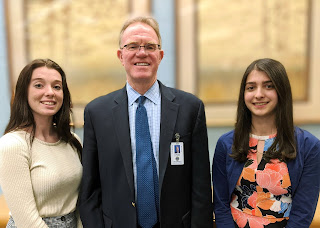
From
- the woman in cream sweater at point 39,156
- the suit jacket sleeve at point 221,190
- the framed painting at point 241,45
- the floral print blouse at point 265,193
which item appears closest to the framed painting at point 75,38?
the framed painting at point 241,45

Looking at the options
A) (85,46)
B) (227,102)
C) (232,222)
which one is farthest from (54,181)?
(227,102)

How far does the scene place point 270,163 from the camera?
1.55 meters

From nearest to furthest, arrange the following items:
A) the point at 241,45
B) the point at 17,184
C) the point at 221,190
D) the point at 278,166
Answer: the point at 17,184
the point at 278,166
the point at 221,190
the point at 241,45

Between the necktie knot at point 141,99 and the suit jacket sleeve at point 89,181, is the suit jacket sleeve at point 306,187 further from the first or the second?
the suit jacket sleeve at point 89,181

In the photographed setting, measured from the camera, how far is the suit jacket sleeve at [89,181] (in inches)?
59.9

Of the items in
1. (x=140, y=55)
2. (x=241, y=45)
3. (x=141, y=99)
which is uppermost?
(x=241, y=45)

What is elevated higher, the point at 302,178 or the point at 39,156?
the point at 39,156

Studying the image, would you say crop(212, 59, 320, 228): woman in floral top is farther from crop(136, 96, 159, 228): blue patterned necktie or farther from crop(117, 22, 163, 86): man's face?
crop(117, 22, 163, 86): man's face

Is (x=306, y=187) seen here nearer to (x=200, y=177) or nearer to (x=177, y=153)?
(x=200, y=177)

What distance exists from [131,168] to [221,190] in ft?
1.99

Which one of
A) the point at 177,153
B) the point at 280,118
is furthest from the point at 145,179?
the point at 280,118

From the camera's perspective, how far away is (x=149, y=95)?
1.53 meters

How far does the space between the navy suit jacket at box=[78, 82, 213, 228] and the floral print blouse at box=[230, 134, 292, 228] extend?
22 centimetres

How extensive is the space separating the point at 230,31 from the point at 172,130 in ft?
4.71
